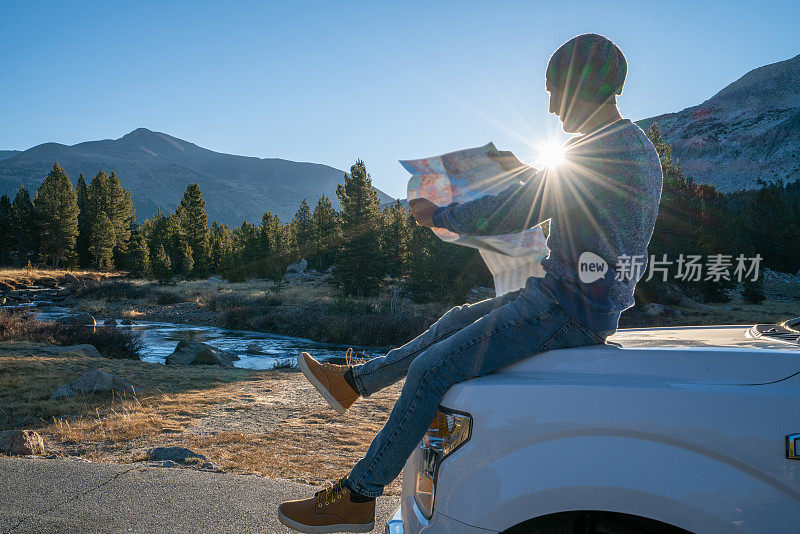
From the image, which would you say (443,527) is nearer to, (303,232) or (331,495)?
(331,495)

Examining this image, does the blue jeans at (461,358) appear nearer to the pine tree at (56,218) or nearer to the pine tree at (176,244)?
the pine tree at (176,244)

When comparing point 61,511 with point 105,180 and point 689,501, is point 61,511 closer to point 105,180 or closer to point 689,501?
point 689,501

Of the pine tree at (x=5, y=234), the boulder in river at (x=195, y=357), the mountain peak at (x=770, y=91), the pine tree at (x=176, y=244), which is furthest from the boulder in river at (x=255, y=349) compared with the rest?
the mountain peak at (x=770, y=91)

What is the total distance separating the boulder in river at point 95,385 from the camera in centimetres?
692

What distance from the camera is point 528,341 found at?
181 centimetres

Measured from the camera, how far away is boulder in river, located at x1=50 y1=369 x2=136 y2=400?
6.92 m

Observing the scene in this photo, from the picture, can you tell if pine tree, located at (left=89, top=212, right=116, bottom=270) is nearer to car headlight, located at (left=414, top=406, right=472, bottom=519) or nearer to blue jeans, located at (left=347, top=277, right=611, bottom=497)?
blue jeans, located at (left=347, top=277, right=611, bottom=497)

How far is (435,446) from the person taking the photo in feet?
5.33

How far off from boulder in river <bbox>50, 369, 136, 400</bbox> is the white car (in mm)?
6971

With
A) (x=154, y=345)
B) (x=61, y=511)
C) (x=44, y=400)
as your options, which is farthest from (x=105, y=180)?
(x=61, y=511)

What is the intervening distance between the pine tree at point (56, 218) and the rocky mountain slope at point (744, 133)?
11139cm

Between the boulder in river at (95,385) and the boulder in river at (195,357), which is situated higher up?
the boulder in river at (95,385)

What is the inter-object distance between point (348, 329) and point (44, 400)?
15.7 m

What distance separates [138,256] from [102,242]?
4316 millimetres
